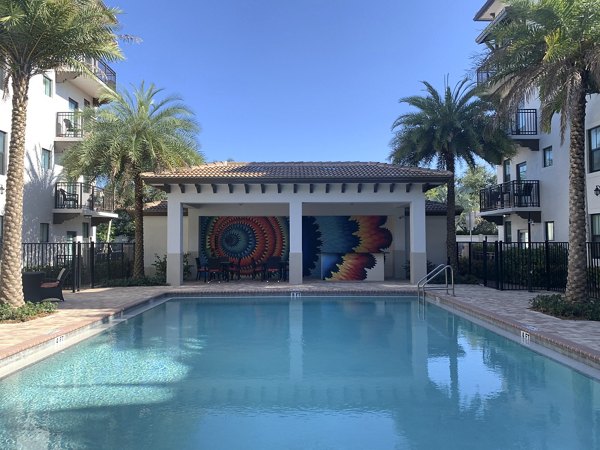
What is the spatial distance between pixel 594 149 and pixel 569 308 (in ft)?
29.1

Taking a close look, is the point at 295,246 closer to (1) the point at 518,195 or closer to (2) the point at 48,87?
(1) the point at 518,195

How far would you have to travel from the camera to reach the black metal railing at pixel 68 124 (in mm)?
22031

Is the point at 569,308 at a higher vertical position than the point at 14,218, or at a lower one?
lower

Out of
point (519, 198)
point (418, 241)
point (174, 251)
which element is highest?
point (519, 198)

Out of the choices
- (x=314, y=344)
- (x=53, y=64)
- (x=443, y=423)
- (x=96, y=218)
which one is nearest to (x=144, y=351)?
(x=314, y=344)

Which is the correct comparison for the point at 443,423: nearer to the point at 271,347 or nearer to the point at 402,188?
the point at 271,347

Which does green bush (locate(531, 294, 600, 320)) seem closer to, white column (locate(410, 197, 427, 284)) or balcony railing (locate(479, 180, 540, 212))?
white column (locate(410, 197, 427, 284))

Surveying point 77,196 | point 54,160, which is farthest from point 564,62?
point 54,160

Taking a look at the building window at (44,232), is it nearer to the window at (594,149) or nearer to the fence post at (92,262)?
the fence post at (92,262)

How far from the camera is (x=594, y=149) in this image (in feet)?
55.0

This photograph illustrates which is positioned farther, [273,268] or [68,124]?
[68,124]

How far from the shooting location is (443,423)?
5.22 m

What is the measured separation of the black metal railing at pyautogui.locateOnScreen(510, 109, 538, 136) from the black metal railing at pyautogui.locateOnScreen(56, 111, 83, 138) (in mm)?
20427

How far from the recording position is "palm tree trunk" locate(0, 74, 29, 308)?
11.1 meters
